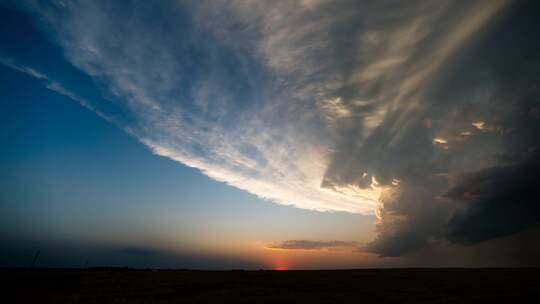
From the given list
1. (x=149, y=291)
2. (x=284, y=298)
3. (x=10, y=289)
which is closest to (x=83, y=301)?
(x=149, y=291)

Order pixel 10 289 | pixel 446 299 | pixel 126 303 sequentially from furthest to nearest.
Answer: pixel 10 289 → pixel 446 299 → pixel 126 303

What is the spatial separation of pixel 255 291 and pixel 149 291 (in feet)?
48.9

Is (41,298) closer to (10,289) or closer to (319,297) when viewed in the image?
(10,289)

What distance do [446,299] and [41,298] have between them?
162 ft

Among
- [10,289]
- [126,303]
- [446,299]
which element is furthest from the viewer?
[10,289]

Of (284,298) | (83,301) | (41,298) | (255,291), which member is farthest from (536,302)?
(41,298)

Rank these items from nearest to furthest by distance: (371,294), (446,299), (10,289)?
(446,299), (371,294), (10,289)

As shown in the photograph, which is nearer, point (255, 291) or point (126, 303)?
point (126, 303)

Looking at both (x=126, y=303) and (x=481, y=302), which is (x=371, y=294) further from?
(x=126, y=303)

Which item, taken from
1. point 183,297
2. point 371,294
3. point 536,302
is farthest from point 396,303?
point 183,297

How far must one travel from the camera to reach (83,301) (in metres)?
31.3

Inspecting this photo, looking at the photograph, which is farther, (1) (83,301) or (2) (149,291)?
(2) (149,291)

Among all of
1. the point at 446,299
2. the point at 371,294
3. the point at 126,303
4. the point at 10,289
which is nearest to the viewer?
the point at 126,303

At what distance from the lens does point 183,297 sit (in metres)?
34.4
